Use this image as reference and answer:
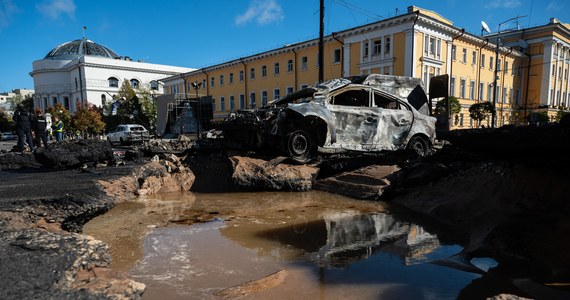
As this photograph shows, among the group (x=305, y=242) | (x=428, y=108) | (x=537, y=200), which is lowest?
(x=305, y=242)

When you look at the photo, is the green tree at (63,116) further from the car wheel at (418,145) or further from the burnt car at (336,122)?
the car wheel at (418,145)

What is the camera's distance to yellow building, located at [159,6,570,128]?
30703 mm

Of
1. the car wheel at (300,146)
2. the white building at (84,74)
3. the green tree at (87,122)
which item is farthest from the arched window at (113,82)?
the car wheel at (300,146)

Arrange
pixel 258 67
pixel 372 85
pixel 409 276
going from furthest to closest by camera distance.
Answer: pixel 258 67
pixel 372 85
pixel 409 276

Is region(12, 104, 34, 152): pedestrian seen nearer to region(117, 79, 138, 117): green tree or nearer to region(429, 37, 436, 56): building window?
region(429, 37, 436, 56): building window

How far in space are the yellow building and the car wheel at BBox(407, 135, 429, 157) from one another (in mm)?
19045

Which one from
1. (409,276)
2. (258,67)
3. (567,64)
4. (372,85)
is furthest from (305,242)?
(567,64)

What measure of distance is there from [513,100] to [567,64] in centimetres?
1186

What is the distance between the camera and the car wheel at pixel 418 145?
329 inches

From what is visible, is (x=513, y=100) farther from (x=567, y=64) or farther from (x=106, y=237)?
(x=106, y=237)

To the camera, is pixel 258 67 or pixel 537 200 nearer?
pixel 537 200

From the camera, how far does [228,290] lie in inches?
108

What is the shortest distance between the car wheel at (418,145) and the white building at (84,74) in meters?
56.4

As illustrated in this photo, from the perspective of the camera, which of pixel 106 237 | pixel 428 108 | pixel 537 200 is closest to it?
pixel 537 200
